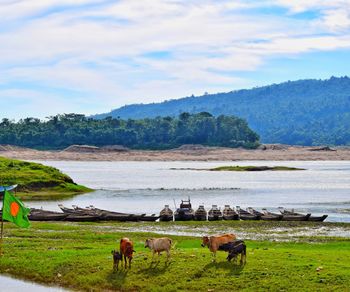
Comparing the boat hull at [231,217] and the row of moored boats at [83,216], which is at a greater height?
the row of moored boats at [83,216]

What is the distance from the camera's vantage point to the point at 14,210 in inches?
1308

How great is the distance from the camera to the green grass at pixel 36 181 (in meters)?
88.2

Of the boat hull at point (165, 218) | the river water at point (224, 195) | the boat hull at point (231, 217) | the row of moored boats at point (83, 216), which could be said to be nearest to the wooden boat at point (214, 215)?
the boat hull at point (231, 217)

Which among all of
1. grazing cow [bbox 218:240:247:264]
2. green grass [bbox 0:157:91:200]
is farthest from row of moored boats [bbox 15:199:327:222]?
grazing cow [bbox 218:240:247:264]

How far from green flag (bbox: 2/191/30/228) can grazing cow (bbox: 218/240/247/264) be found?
10067mm

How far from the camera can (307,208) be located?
246 ft

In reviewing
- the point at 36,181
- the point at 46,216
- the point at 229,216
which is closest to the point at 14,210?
the point at 46,216

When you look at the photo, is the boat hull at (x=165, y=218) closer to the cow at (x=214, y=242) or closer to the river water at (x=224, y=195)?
the river water at (x=224, y=195)

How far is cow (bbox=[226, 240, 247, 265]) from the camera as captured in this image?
1151 inches

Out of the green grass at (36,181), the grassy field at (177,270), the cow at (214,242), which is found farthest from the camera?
the green grass at (36,181)

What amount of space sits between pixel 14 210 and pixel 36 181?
195 ft

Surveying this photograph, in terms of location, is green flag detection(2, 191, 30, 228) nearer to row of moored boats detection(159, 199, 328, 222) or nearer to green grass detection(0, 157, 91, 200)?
row of moored boats detection(159, 199, 328, 222)

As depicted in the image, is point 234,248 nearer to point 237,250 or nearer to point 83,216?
point 237,250

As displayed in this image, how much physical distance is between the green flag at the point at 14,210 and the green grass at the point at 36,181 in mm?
50777
